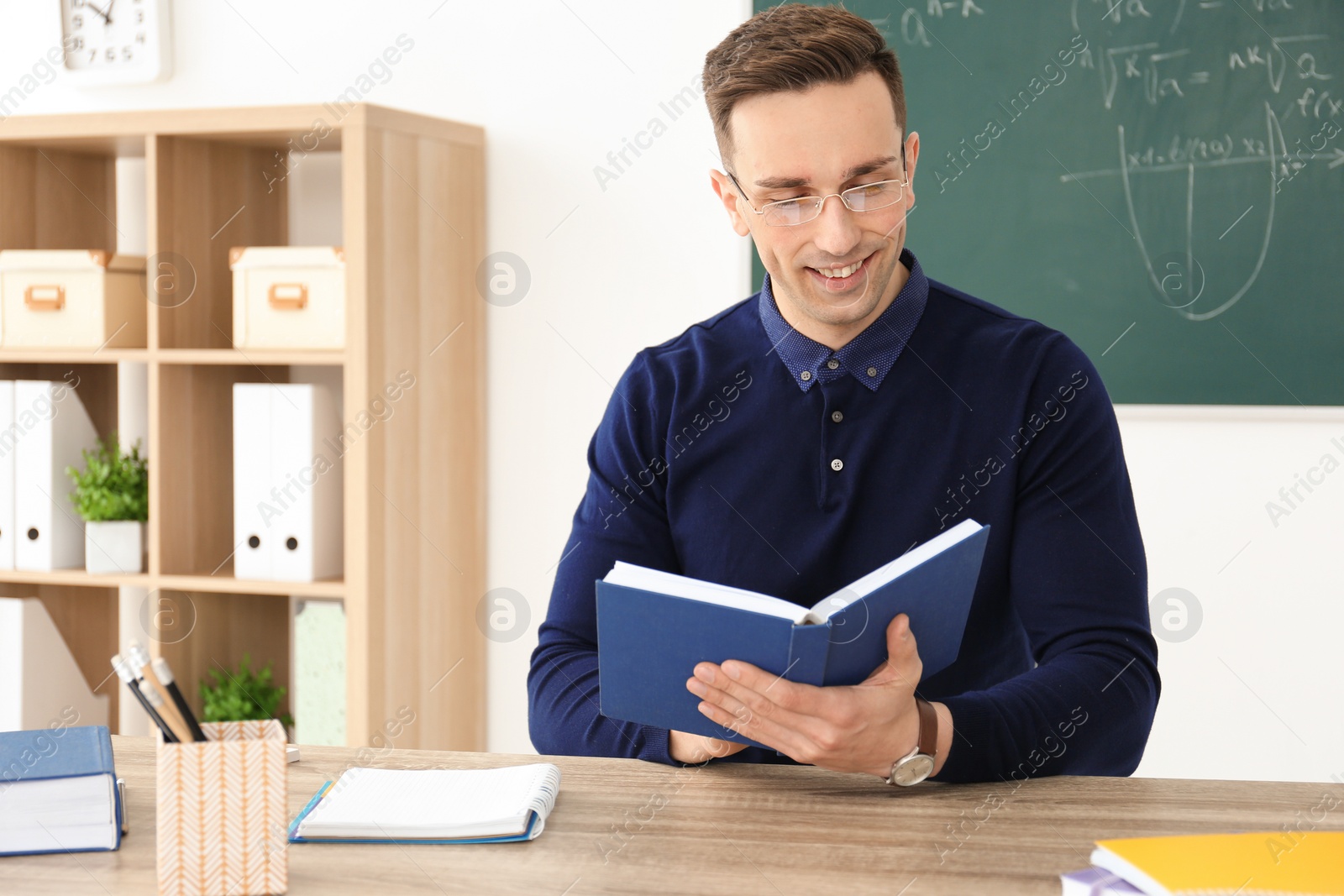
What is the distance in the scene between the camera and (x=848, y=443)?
4.87ft

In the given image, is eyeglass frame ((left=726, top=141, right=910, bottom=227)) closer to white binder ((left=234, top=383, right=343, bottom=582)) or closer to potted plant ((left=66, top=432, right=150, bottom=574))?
white binder ((left=234, top=383, right=343, bottom=582))

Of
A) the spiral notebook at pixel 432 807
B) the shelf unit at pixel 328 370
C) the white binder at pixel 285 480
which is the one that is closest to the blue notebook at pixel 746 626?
the spiral notebook at pixel 432 807

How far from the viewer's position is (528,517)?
273 cm

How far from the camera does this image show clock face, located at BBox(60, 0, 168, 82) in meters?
2.90

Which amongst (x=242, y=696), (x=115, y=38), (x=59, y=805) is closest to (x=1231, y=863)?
(x=59, y=805)

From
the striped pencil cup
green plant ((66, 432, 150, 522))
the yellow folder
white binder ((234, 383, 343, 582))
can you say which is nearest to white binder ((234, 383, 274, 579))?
white binder ((234, 383, 343, 582))

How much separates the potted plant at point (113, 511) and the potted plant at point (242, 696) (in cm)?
30

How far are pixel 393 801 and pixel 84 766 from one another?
0.84ft

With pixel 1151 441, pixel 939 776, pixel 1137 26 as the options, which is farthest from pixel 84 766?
pixel 1137 26

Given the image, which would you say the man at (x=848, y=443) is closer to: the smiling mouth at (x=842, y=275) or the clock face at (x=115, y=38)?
the smiling mouth at (x=842, y=275)

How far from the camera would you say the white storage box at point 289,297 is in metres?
2.46

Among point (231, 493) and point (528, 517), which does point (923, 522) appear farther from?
point (231, 493)

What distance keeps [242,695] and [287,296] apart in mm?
887

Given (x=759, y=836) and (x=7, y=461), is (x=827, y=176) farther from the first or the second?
(x=7, y=461)
